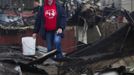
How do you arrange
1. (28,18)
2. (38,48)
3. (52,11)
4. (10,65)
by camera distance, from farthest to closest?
(28,18), (38,48), (52,11), (10,65)

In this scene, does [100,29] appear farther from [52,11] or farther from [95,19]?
[52,11]

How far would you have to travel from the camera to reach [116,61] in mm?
8703

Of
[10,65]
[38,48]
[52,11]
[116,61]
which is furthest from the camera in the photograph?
[38,48]

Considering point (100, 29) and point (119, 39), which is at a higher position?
point (119, 39)

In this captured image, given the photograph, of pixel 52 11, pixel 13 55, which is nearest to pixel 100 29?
pixel 52 11

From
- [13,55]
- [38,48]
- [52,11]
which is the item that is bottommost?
[38,48]

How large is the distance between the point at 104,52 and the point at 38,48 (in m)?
3.20

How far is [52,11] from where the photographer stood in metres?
9.59

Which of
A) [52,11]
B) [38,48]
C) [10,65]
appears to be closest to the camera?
[10,65]

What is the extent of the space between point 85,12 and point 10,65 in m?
5.59

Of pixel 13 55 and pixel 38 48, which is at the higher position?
pixel 13 55

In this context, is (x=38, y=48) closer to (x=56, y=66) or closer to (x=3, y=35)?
(x=3, y=35)

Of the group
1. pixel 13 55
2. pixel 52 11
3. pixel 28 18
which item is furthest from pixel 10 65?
pixel 28 18

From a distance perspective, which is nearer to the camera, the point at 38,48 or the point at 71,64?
the point at 71,64
